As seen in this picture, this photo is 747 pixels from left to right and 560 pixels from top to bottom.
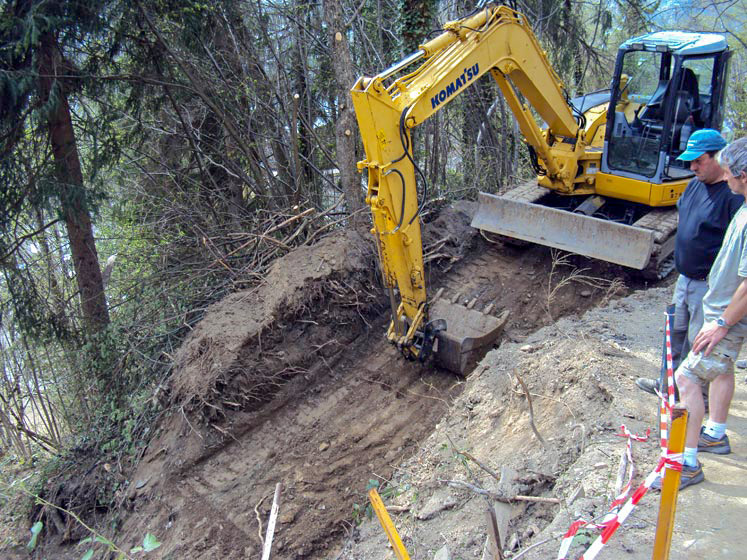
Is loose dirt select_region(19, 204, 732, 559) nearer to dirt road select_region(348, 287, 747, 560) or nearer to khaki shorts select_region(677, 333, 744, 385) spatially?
dirt road select_region(348, 287, 747, 560)

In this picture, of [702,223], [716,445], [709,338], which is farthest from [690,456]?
[702,223]

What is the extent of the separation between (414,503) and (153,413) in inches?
120

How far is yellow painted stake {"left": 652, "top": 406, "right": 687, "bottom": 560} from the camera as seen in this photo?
8.07 feet

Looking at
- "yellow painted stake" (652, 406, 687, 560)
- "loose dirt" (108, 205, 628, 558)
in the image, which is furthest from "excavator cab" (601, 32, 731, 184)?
"yellow painted stake" (652, 406, 687, 560)

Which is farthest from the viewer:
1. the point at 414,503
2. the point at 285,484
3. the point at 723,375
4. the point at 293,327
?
the point at 293,327

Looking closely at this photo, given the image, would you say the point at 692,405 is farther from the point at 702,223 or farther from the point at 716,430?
the point at 702,223

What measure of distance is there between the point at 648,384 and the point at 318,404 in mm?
3368

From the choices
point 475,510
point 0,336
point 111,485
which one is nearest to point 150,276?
point 111,485

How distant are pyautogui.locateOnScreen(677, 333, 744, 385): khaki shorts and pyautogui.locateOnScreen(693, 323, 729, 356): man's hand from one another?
1.5 inches

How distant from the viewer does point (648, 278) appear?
7.29 m

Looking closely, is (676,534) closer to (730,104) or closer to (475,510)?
(475,510)

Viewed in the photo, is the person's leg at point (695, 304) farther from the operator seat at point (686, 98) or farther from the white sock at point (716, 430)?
the operator seat at point (686, 98)

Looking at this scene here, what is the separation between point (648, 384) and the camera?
4492 millimetres

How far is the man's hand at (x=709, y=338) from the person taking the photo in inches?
132
